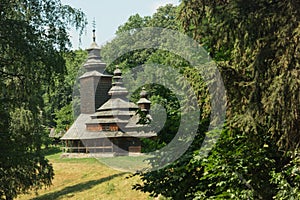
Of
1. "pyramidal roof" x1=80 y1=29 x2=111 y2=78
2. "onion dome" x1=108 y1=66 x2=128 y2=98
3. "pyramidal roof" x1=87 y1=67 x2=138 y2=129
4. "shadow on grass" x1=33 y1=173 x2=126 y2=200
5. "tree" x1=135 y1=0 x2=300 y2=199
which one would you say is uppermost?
"pyramidal roof" x1=80 y1=29 x2=111 y2=78

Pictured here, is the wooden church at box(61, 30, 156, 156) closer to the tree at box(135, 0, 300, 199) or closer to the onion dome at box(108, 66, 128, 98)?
the onion dome at box(108, 66, 128, 98)

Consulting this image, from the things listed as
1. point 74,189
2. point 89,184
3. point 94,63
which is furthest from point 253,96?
point 94,63

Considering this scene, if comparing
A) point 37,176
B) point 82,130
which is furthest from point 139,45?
point 37,176

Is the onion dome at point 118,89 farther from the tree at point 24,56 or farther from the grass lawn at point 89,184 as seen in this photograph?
the tree at point 24,56

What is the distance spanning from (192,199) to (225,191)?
72 cm

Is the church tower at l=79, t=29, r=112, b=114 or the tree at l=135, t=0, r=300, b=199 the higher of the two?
the church tower at l=79, t=29, r=112, b=114

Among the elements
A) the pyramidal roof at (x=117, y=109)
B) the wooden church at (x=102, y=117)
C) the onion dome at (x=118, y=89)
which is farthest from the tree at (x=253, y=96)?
the onion dome at (x=118, y=89)

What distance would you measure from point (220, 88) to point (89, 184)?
1776 centimetres

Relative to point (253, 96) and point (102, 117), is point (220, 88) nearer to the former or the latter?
point (253, 96)

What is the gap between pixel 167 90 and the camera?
10.7 metres

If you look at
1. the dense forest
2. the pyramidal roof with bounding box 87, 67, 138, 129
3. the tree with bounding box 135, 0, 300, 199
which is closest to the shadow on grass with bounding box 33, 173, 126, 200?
the pyramidal roof with bounding box 87, 67, 138, 129

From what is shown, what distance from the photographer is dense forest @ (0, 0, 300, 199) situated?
546cm

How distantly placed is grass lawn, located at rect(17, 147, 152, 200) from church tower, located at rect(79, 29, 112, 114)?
6.61 m

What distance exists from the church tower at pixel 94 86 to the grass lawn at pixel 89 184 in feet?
21.7
